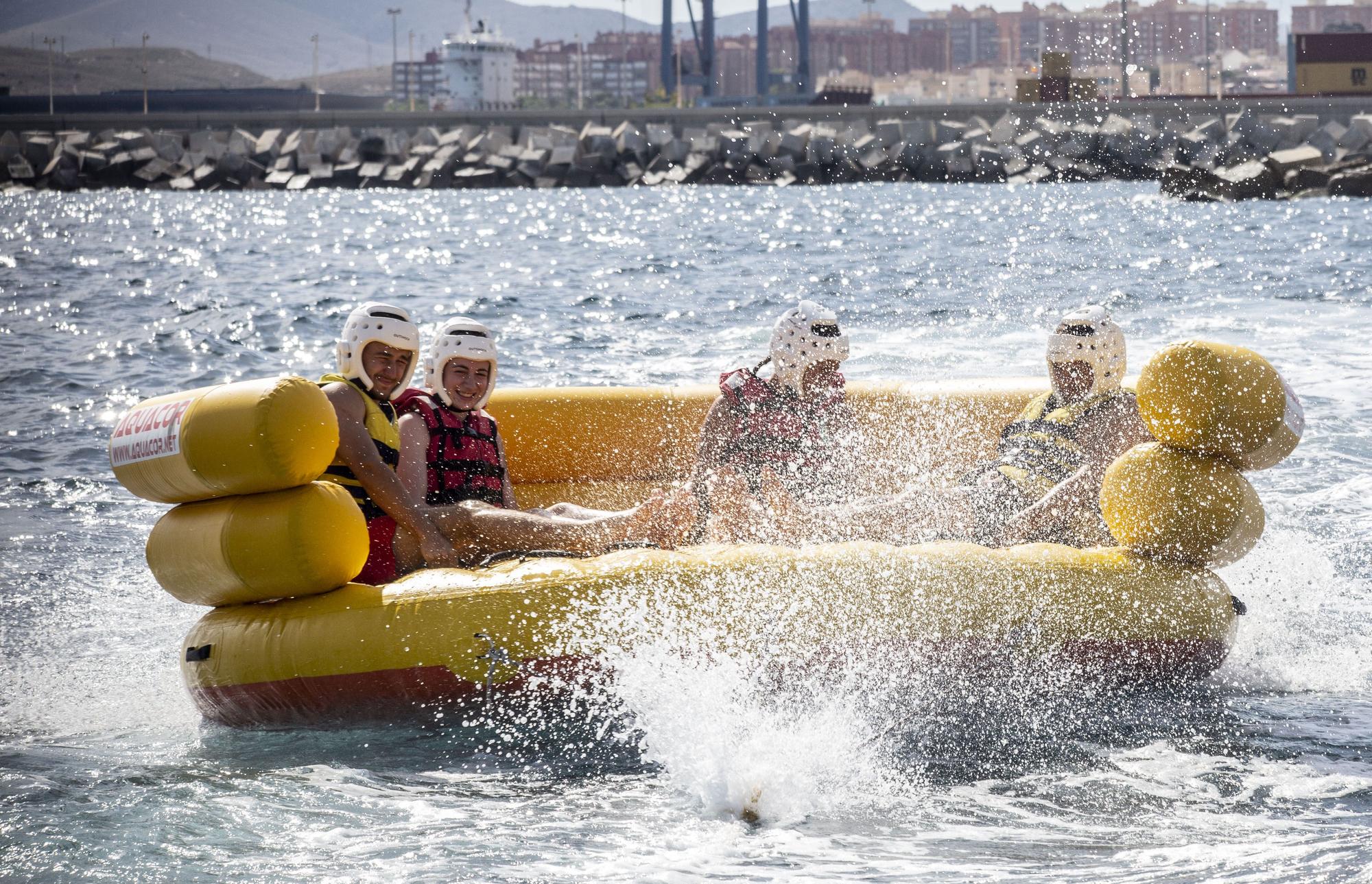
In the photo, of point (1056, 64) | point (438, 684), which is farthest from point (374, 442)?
point (1056, 64)

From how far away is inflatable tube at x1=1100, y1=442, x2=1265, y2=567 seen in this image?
164 inches

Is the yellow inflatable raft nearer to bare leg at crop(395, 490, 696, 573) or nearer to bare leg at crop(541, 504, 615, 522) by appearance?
A: bare leg at crop(395, 490, 696, 573)

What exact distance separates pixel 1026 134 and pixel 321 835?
3732cm

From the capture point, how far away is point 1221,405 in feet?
13.8

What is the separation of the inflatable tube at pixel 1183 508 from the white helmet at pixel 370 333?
2.22 metres

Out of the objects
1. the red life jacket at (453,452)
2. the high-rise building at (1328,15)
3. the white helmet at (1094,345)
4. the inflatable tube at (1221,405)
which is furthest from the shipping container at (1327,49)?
the red life jacket at (453,452)

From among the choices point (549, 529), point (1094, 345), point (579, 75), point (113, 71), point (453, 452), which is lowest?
point (549, 529)

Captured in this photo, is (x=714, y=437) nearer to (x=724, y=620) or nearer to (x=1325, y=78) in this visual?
(x=724, y=620)

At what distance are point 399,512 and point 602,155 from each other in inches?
1436

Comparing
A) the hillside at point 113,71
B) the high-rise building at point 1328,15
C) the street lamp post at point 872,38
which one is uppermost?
the hillside at point 113,71

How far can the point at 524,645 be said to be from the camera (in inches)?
160

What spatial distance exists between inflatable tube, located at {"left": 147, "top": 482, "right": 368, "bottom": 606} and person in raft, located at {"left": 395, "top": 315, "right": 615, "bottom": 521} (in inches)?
16.5

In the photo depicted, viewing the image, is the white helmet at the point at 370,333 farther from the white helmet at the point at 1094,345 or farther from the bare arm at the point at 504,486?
the white helmet at the point at 1094,345

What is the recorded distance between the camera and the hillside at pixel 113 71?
138375mm
